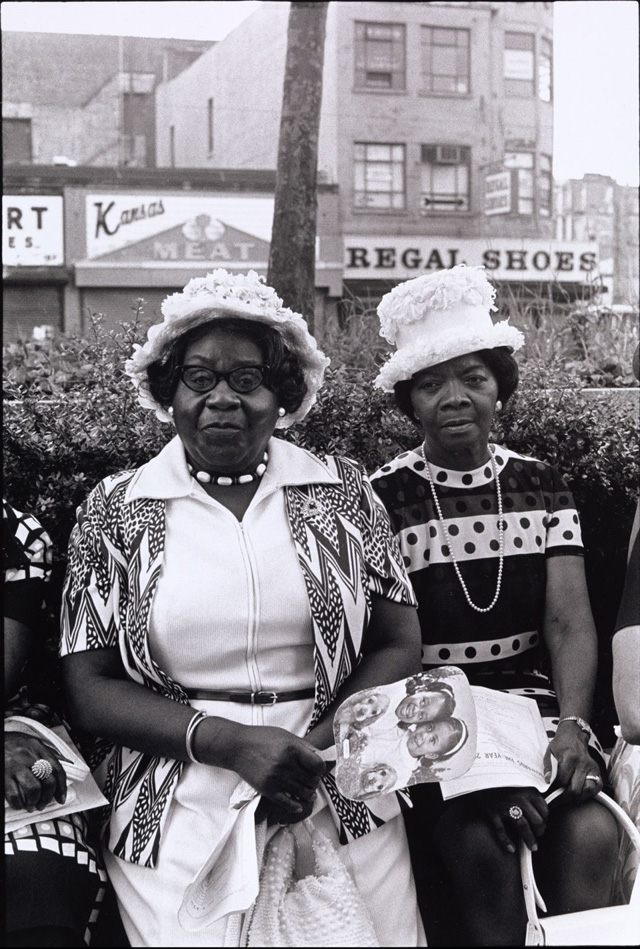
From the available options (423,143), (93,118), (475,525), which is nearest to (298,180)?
(475,525)

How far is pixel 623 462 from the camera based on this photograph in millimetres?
3639

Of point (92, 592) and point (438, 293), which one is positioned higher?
point (438, 293)

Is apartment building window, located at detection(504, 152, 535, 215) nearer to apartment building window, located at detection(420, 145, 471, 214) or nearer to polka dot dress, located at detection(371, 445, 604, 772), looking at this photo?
apartment building window, located at detection(420, 145, 471, 214)

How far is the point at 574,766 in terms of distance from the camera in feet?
8.32

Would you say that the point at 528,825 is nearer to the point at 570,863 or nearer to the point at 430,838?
the point at 570,863

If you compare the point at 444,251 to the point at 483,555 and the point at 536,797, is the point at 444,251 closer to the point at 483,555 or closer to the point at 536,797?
the point at 483,555

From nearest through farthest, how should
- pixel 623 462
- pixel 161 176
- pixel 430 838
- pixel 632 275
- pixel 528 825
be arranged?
1. pixel 528 825
2. pixel 430 838
3. pixel 623 462
4. pixel 632 275
5. pixel 161 176

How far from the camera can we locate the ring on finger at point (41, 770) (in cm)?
234

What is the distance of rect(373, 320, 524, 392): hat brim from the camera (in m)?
2.89

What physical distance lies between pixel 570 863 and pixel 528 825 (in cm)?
14

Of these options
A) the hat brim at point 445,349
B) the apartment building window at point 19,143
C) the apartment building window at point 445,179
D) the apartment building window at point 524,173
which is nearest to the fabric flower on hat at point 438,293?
the hat brim at point 445,349

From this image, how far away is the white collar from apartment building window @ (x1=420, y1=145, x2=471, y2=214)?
16156 mm

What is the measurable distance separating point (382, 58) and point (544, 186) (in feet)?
14.5

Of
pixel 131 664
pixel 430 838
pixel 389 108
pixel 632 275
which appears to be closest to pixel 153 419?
pixel 131 664
